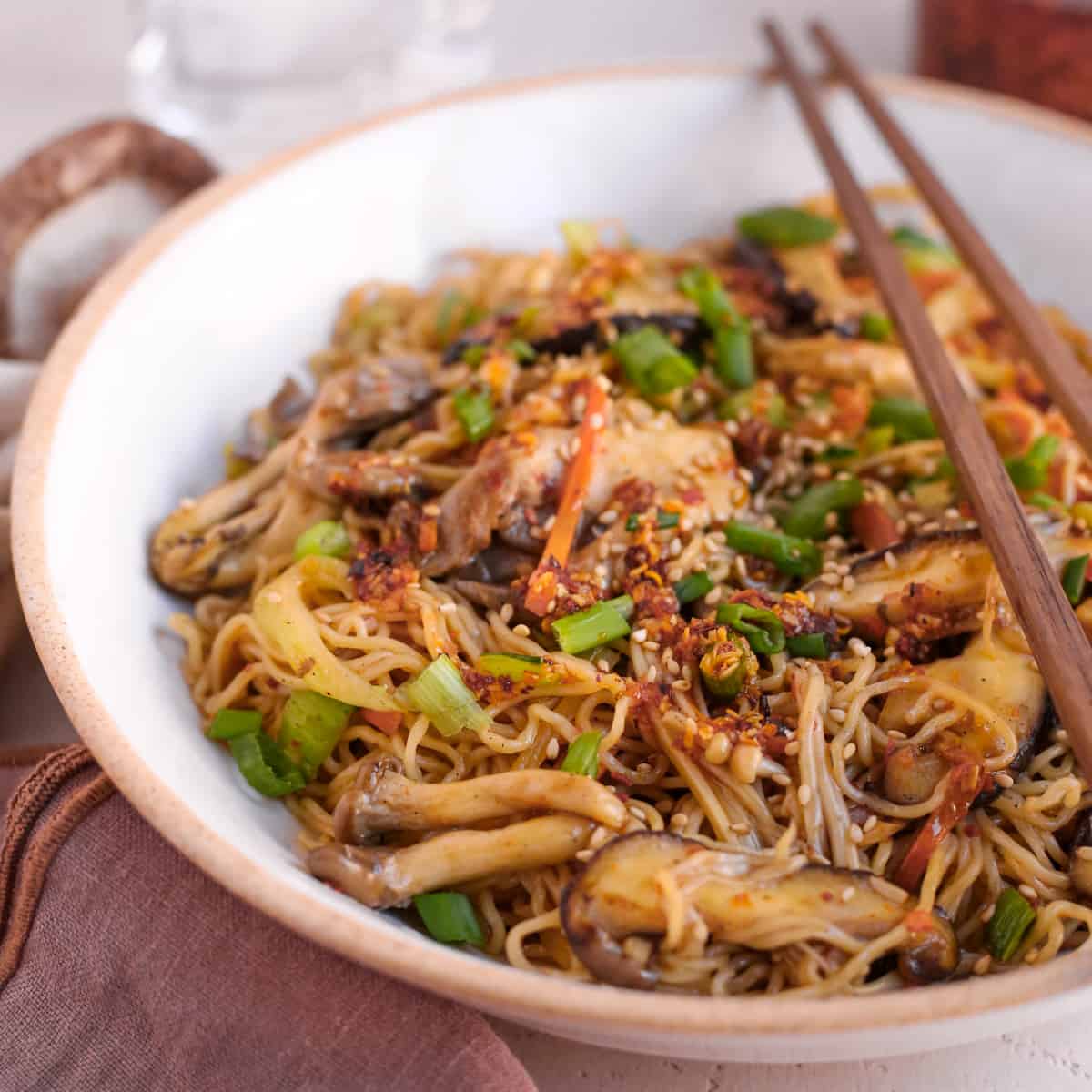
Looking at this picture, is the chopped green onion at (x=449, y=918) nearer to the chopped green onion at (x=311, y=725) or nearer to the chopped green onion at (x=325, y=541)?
the chopped green onion at (x=311, y=725)

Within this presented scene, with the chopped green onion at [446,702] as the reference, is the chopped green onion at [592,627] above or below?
above

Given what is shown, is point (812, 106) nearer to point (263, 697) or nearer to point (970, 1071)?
point (263, 697)

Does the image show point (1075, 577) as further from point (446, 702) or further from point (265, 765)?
point (265, 765)

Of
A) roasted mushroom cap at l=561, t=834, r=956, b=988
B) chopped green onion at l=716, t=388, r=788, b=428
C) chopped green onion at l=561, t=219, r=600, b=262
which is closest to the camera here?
roasted mushroom cap at l=561, t=834, r=956, b=988

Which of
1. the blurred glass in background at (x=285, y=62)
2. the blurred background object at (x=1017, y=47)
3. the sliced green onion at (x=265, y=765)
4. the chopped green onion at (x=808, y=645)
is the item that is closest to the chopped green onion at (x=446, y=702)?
the sliced green onion at (x=265, y=765)

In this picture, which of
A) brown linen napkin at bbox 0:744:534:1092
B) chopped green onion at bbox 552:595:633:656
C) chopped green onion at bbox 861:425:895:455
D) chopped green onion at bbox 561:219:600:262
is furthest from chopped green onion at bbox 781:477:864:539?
brown linen napkin at bbox 0:744:534:1092

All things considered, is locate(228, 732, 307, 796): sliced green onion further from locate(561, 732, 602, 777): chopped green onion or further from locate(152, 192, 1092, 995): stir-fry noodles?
locate(561, 732, 602, 777): chopped green onion
